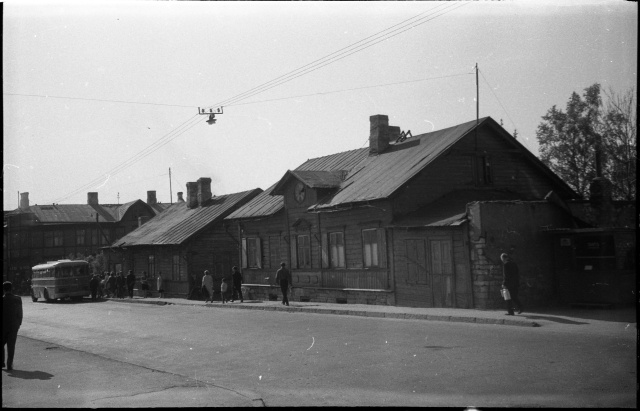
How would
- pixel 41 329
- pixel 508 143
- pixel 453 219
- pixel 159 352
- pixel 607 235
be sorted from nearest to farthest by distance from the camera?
pixel 159 352 → pixel 607 235 → pixel 453 219 → pixel 41 329 → pixel 508 143

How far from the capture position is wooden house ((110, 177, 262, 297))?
39.2 metres

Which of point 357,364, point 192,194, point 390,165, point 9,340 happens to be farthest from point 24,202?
A: point 357,364

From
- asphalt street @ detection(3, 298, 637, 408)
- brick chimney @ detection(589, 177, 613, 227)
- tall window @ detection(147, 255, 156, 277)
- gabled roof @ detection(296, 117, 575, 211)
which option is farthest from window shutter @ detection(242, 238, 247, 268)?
brick chimney @ detection(589, 177, 613, 227)

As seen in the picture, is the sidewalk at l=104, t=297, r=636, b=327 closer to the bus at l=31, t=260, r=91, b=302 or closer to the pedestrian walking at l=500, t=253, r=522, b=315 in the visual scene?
the pedestrian walking at l=500, t=253, r=522, b=315

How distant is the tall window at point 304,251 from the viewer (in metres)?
29.3

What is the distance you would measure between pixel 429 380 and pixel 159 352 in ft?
23.2

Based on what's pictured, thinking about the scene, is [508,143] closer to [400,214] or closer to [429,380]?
[400,214]

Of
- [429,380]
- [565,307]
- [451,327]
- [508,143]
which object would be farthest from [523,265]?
[429,380]

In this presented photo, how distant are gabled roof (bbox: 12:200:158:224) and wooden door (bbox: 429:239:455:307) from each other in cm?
5520

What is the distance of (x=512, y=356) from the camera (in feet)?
35.4

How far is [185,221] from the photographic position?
4300cm

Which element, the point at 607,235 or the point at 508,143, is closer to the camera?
the point at 607,235

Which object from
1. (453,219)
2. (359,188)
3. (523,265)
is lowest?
(523,265)

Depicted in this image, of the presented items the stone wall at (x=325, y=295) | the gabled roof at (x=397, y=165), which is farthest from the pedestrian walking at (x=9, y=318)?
the stone wall at (x=325, y=295)
